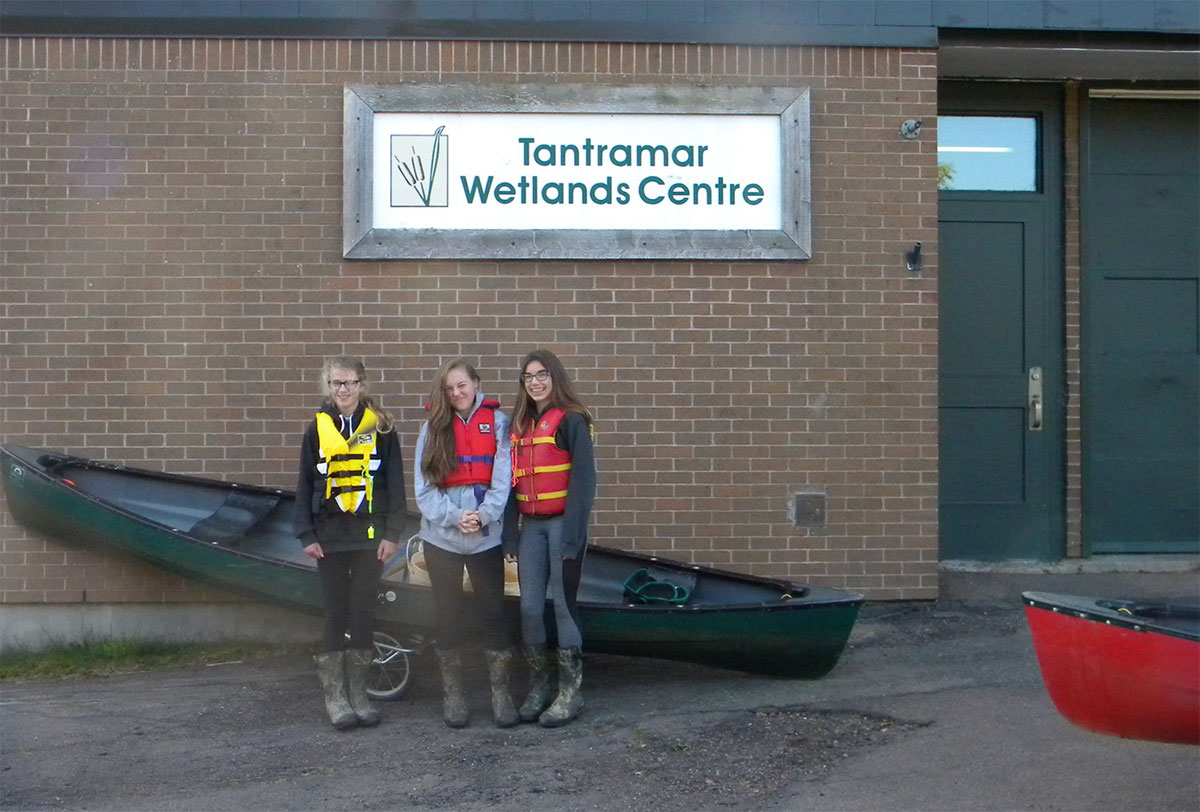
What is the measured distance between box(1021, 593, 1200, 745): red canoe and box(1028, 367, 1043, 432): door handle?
4.07 m

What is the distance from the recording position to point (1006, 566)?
8.64 meters

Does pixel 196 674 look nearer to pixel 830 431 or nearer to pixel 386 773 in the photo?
pixel 386 773

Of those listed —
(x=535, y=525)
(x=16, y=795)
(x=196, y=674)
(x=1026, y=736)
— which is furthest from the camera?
(x=196, y=674)

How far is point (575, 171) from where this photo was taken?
774 centimetres

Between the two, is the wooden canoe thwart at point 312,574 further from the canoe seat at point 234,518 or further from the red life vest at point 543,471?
the red life vest at point 543,471

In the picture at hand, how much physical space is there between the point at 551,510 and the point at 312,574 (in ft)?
4.43

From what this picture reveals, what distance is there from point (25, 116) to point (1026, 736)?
653 cm

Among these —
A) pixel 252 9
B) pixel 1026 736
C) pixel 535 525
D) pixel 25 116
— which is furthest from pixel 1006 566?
pixel 25 116

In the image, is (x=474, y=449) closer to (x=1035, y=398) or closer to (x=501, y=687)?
(x=501, y=687)

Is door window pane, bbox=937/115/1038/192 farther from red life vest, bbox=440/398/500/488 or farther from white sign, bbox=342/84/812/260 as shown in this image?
red life vest, bbox=440/398/500/488

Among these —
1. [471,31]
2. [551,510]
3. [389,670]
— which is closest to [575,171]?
[471,31]

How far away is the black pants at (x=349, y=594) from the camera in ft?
Answer: 19.8

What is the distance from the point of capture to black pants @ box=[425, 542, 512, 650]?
603 cm

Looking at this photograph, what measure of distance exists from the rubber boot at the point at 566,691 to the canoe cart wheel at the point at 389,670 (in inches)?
33.8
